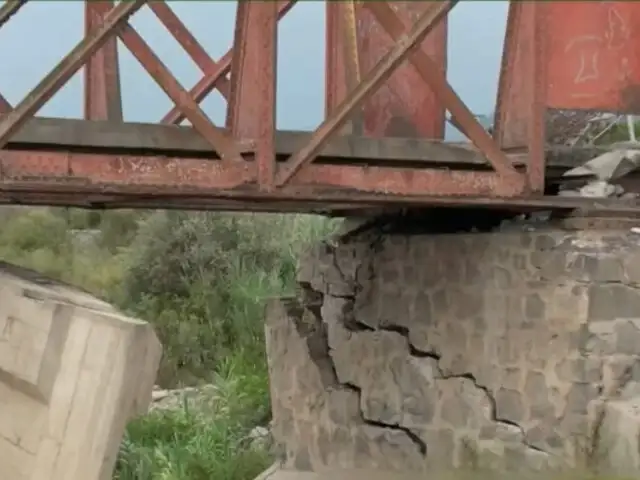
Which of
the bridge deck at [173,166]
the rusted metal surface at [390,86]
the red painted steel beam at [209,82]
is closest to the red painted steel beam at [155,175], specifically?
the bridge deck at [173,166]

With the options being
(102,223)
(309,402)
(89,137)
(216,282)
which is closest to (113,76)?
(89,137)

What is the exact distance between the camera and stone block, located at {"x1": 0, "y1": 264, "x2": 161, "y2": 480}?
4.23 meters

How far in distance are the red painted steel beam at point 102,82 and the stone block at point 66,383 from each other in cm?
97

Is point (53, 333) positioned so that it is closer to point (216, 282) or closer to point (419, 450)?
point (419, 450)

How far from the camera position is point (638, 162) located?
17.0ft

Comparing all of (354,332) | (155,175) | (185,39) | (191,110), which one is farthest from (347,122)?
(354,332)

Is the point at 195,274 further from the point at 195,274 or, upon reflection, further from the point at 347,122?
the point at 347,122

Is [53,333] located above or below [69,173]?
below

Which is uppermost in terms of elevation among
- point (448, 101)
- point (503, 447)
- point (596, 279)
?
point (448, 101)

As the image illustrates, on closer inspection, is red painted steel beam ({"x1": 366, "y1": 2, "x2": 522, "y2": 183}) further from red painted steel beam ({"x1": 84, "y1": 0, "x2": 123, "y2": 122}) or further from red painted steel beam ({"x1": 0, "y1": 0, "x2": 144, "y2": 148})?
red painted steel beam ({"x1": 84, "y1": 0, "x2": 123, "y2": 122})

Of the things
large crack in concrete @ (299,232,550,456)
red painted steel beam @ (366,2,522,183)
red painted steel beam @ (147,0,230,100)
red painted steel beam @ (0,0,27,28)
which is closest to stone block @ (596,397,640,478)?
large crack in concrete @ (299,232,550,456)

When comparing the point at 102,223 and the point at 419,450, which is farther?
the point at 102,223

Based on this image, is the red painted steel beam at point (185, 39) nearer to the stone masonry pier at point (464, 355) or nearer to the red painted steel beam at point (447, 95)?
the stone masonry pier at point (464, 355)

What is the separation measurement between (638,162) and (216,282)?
918 centimetres
